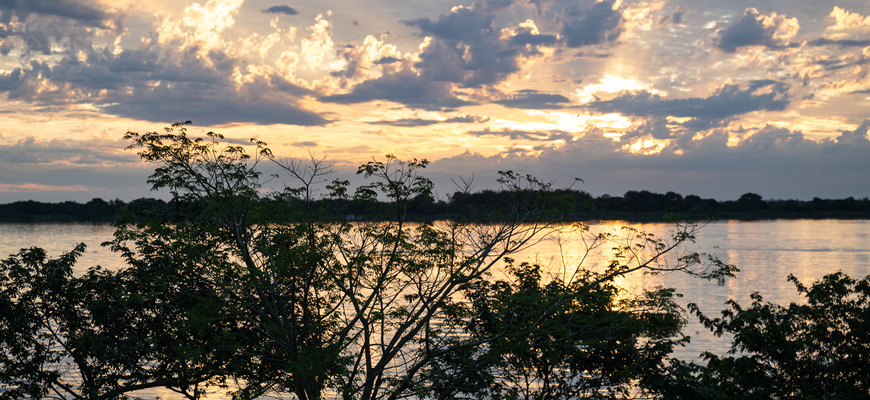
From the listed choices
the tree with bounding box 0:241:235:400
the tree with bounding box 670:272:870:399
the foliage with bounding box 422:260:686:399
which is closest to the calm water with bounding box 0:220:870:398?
the foliage with bounding box 422:260:686:399

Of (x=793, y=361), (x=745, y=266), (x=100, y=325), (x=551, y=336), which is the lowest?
(x=745, y=266)

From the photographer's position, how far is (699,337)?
42219 millimetres

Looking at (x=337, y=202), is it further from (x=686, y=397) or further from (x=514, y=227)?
(x=686, y=397)

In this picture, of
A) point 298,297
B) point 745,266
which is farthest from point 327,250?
point 745,266

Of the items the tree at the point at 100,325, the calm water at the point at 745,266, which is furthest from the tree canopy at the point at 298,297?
the calm water at the point at 745,266

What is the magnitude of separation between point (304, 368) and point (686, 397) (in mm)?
9440

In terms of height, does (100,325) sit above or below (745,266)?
above

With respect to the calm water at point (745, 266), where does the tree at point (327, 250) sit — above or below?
above

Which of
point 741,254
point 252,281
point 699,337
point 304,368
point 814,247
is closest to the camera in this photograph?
point 304,368

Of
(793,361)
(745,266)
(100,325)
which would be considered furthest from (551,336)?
(745,266)

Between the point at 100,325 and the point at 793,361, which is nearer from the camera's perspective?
the point at 793,361

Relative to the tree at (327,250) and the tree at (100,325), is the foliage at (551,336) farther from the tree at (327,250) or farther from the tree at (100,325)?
the tree at (100,325)

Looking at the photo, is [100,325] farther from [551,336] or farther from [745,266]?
[745,266]

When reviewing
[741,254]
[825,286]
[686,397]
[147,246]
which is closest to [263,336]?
[147,246]
